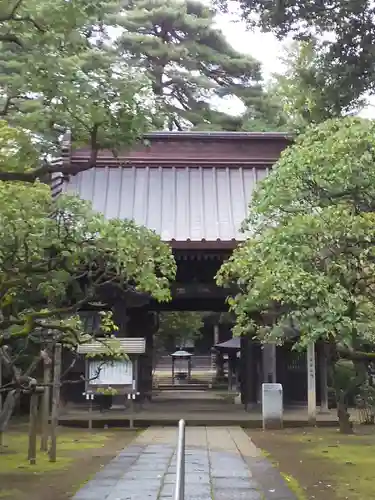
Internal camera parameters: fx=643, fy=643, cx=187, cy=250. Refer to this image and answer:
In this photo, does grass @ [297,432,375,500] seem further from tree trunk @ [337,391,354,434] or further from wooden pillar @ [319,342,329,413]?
wooden pillar @ [319,342,329,413]

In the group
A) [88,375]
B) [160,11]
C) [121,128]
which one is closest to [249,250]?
[121,128]

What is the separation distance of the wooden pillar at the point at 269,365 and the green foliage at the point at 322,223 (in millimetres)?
8800

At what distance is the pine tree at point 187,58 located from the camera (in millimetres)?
27250

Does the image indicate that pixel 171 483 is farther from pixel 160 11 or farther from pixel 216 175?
pixel 160 11

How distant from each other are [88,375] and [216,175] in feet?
24.5

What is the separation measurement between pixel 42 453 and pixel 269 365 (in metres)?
7.75

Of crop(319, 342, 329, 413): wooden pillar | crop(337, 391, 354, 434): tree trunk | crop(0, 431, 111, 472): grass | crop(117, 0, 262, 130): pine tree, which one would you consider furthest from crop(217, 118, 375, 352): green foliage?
crop(117, 0, 262, 130): pine tree

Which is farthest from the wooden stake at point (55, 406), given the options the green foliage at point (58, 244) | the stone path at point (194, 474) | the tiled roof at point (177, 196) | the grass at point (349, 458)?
the tiled roof at point (177, 196)

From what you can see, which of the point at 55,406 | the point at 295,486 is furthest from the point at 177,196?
the point at 295,486

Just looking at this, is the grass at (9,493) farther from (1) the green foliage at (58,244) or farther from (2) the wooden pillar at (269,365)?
(2) the wooden pillar at (269,365)

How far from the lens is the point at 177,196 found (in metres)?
17.5

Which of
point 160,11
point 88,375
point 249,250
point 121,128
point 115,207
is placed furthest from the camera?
point 160,11

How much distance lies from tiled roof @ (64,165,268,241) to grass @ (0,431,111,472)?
492cm

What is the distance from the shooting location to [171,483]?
7852mm
